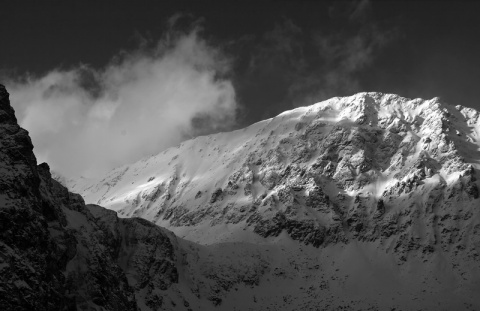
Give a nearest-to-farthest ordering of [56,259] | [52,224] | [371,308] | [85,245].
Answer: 1. [56,259]
2. [52,224]
3. [85,245]
4. [371,308]

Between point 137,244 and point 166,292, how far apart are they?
1700 cm

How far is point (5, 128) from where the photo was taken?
105312 mm

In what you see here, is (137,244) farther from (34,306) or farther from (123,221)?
(34,306)

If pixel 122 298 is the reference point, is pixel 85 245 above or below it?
above

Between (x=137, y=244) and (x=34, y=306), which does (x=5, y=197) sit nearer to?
(x=34, y=306)

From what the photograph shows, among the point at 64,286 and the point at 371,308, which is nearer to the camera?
the point at 64,286

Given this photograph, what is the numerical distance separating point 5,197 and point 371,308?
134433mm

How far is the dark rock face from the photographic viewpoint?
83688 millimetres

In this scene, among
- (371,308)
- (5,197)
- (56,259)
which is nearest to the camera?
(5,197)

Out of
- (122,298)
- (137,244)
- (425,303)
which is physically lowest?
(425,303)

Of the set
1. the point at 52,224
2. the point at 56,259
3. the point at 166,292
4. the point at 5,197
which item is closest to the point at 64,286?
the point at 56,259

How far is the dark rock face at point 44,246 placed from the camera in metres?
83.7

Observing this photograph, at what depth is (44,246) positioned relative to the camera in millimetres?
95062

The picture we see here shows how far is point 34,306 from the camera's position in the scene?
82.5 metres
